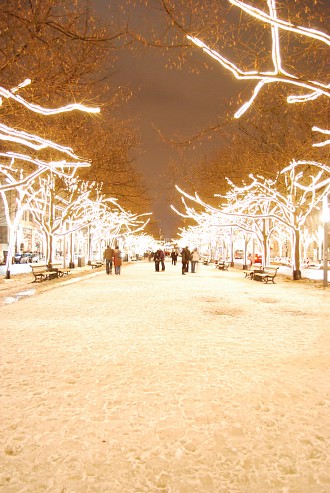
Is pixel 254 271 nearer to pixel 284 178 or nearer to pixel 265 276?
pixel 265 276

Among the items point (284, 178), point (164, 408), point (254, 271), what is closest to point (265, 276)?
point (254, 271)

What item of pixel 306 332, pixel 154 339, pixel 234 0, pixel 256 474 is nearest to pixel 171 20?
pixel 234 0

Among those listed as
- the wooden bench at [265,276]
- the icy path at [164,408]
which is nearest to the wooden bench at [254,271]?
the wooden bench at [265,276]

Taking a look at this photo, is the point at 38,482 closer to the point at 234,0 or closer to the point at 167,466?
the point at 167,466

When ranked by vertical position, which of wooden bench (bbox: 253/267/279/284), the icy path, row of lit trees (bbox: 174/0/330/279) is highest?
row of lit trees (bbox: 174/0/330/279)

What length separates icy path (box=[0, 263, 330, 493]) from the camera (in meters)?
2.99

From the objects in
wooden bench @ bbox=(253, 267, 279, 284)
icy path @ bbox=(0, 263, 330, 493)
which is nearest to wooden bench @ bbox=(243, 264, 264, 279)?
wooden bench @ bbox=(253, 267, 279, 284)

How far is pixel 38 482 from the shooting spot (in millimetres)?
2889

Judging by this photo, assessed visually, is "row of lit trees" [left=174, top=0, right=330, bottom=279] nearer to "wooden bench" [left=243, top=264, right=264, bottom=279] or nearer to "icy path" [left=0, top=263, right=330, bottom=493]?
"wooden bench" [left=243, top=264, right=264, bottom=279]

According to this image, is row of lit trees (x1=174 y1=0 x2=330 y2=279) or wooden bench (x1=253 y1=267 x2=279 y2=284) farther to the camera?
wooden bench (x1=253 y1=267 x2=279 y2=284)

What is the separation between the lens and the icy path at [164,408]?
2.99 metres

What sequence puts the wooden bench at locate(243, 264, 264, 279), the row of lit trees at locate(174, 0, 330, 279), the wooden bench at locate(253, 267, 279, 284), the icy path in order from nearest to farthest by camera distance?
the icy path → the row of lit trees at locate(174, 0, 330, 279) → the wooden bench at locate(253, 267, 279, 284) → the wooden bench at locate(243, 264, 264, 279)

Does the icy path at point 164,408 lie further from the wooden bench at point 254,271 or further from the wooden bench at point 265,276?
the wooden bench at point 254,271

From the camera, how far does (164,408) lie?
4215mm
